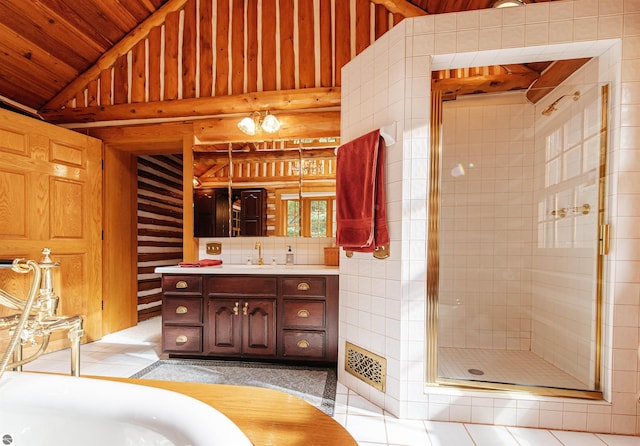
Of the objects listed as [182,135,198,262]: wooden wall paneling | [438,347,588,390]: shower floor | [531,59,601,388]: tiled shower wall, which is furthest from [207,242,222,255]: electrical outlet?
[531,59,601,388]: tiled shower wall

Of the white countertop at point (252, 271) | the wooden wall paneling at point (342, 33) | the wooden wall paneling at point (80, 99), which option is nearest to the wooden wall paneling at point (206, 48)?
the wooden wall paneling at point (342, 33)

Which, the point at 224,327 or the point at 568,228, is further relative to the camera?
the point at 224,327

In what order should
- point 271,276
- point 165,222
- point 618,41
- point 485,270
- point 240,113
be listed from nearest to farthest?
point 618,41
point 271,276
point 485,270
point 240,113
point 165,222

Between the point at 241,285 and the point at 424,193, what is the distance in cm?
167

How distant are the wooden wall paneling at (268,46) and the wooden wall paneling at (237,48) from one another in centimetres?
22

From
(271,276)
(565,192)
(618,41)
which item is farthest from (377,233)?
(618,41)

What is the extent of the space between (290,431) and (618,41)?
260cm

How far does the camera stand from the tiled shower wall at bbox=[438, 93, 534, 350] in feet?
8.79

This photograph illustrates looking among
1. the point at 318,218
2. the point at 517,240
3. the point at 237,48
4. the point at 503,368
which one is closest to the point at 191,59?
the point at 237,48

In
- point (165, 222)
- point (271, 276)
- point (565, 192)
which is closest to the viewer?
point (565, 192)

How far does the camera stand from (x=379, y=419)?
1821 mm

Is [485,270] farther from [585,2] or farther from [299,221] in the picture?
[585,2]

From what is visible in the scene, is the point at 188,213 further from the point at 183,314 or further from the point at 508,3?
the point at 508,3

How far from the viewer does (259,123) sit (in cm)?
294
